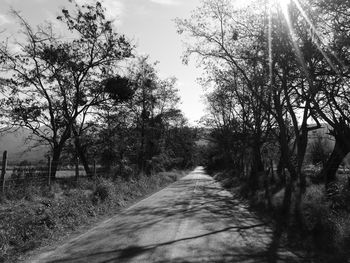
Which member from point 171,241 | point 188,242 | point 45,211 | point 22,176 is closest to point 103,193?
point 22,176

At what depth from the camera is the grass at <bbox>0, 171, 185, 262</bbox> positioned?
8.66 meters

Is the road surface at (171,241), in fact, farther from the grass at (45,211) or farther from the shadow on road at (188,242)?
the grass at (45,211)

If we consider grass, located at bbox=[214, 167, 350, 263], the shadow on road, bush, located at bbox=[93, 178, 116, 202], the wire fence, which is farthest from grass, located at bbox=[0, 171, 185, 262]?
grass, located at bbox=[214, 167, 350, 263]

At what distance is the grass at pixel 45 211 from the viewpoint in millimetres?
8660

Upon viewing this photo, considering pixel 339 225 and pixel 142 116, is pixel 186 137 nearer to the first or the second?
pixel 142 116

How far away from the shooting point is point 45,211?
37.3 feet

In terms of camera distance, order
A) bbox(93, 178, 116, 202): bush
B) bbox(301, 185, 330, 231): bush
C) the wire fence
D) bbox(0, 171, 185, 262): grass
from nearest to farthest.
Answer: bbox(0, 171, 185, 262): grass
bbox(301, 185, 330, 231): bush
the wire fence
bbox(93, 178, 116, 202): bush

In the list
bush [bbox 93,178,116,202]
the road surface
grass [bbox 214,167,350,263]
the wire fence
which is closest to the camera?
the road surface

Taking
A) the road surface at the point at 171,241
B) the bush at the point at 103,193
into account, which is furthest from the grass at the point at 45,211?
the road surface at the point at 171,241

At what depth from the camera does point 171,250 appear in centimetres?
815

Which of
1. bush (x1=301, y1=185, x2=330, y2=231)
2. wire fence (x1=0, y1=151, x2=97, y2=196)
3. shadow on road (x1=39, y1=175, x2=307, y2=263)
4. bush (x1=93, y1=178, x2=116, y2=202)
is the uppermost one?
wire fence (x1=0, y1=151, x2=97, y2=196)

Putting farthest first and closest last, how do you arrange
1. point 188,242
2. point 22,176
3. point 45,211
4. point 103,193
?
point 103,193, point 22,176, point 45,211, point 188,242

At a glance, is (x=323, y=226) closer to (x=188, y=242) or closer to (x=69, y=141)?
(x=188, y=242)

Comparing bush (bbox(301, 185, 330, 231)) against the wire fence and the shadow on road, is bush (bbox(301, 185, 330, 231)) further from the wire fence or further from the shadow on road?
the wire fence
